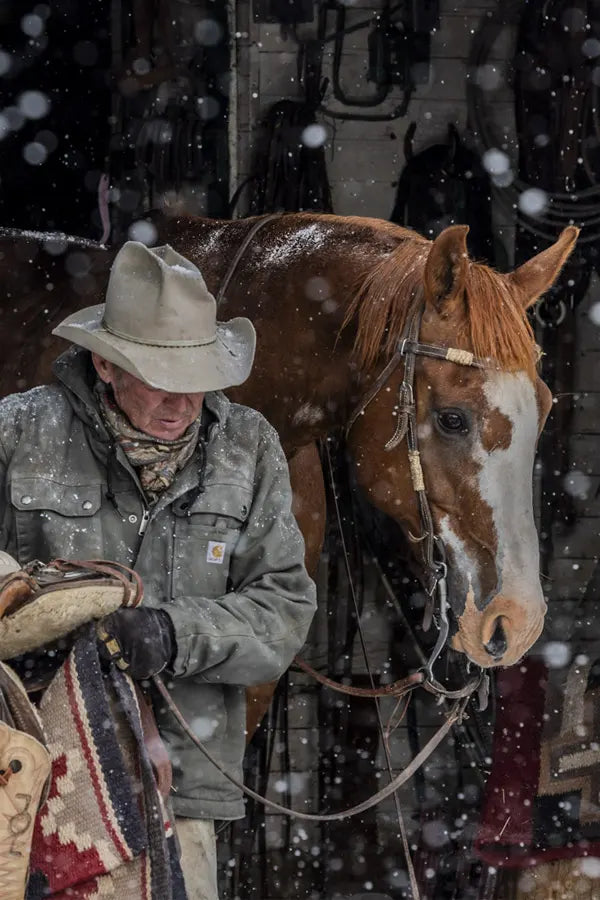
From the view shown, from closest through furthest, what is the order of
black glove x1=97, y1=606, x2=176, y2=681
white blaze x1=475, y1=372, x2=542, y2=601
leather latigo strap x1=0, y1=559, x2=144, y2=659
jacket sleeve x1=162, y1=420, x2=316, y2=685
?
1. leather latigo strap x1=0, y1=559, x2=144, y2=659
2. black glove x1=97, y1=606, x2=176, y2=681
3. jacket sleeve x1=162, y1=420, x2=316, y2=685
4. white blaze x1=475, y1=372, x2=542, y2=601

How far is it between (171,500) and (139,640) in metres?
0.44

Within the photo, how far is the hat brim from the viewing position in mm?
3033

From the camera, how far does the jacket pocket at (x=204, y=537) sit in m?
3.16

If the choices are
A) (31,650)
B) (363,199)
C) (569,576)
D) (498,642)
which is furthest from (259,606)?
(363,199)

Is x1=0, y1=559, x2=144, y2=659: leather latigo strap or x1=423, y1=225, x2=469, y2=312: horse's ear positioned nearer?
x1=0, y1=559, x2=144, y2=659: leather latigo strap

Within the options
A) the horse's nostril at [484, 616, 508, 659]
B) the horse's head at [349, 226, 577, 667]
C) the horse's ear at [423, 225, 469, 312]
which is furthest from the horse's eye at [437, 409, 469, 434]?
the horse's nostril at [484, 616, 508, 659]

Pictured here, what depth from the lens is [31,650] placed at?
9.08 ft

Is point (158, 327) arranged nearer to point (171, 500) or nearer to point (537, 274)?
point (171, 500)

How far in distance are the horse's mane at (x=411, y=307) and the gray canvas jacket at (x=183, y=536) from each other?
3.76 ft

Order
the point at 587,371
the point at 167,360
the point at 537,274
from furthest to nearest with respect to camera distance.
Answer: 1. the point at 587,371
2. the point at 537,274
3. the point at 167,360

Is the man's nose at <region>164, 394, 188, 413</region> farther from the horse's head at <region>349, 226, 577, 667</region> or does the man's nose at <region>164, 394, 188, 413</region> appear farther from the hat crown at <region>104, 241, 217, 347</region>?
the horse's head at <region>349, 226, 577, 667</region>

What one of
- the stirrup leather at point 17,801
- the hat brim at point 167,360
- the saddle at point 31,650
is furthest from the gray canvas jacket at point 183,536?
the stirrup leather at point 17,801

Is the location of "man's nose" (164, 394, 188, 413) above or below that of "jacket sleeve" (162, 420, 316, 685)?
above

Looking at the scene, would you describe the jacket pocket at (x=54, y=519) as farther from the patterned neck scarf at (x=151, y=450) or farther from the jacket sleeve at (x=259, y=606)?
the jacket sleeve at (x=259, y=606)
